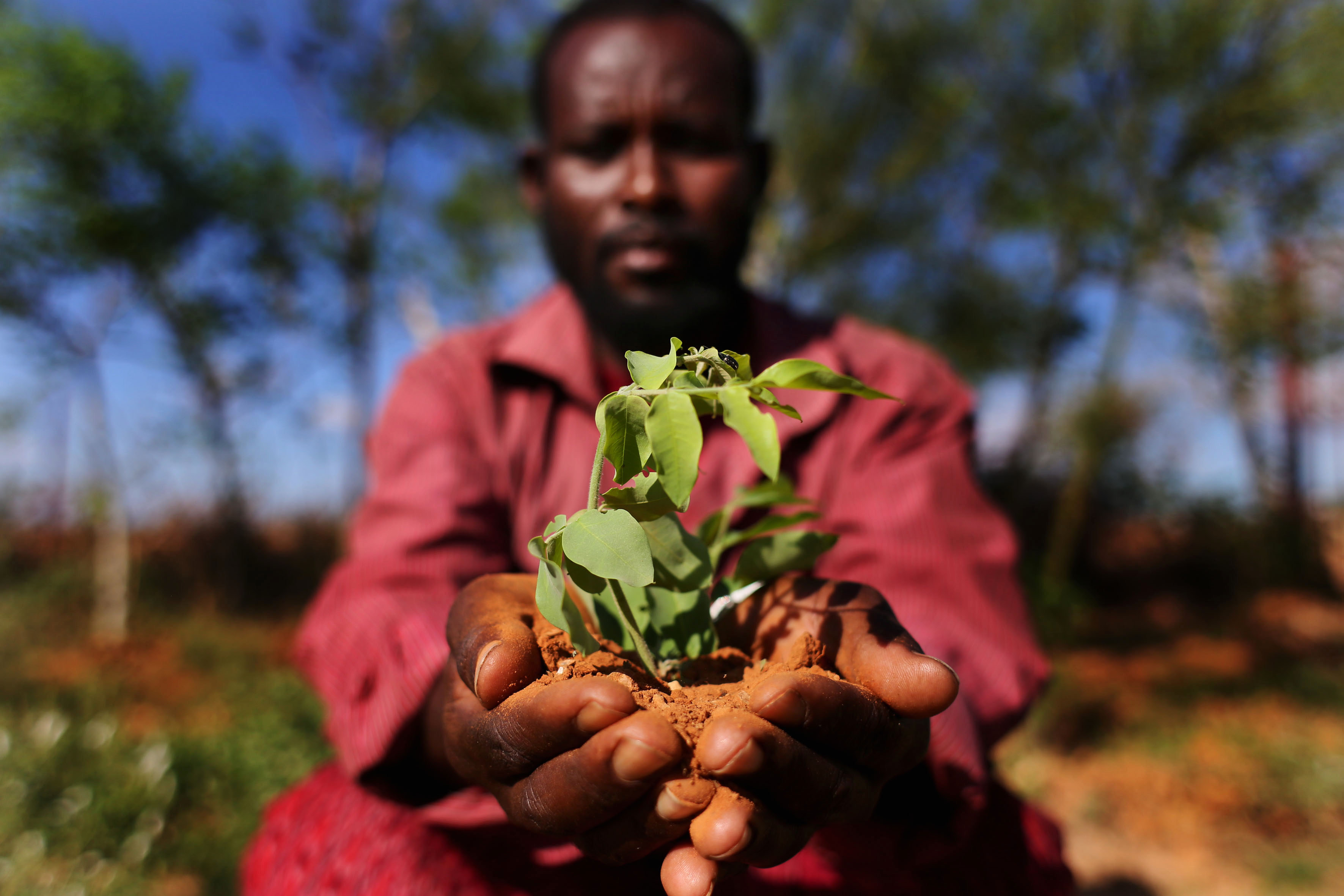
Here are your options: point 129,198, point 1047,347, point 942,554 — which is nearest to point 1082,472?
point 1047,347

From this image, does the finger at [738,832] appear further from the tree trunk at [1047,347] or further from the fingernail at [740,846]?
the tree trunk at [1047,347]

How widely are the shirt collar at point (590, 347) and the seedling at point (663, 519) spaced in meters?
0.68

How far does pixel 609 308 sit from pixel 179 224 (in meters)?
4.95

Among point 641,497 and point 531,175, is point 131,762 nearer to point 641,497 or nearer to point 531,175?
point 531,175

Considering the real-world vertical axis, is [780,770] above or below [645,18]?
below

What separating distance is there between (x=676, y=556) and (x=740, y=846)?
275 millimetres

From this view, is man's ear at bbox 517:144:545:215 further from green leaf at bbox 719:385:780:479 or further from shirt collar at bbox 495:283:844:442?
green leaf at bbox 719:385:780:479

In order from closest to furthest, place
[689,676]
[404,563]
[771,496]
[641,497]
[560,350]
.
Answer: [641,497] → [689,676] → [771,496] → [404,563] → [560,350]

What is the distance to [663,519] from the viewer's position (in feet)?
2.60

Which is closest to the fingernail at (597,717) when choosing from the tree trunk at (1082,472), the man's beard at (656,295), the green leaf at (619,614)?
the green leaf at (619,614)

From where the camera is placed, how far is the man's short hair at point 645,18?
160 centimetres

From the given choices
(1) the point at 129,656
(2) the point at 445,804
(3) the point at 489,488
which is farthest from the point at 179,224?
(2) the point at 445,804

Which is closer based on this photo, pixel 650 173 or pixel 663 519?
pixel 663 519

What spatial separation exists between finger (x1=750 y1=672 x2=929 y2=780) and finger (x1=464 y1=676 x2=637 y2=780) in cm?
12
